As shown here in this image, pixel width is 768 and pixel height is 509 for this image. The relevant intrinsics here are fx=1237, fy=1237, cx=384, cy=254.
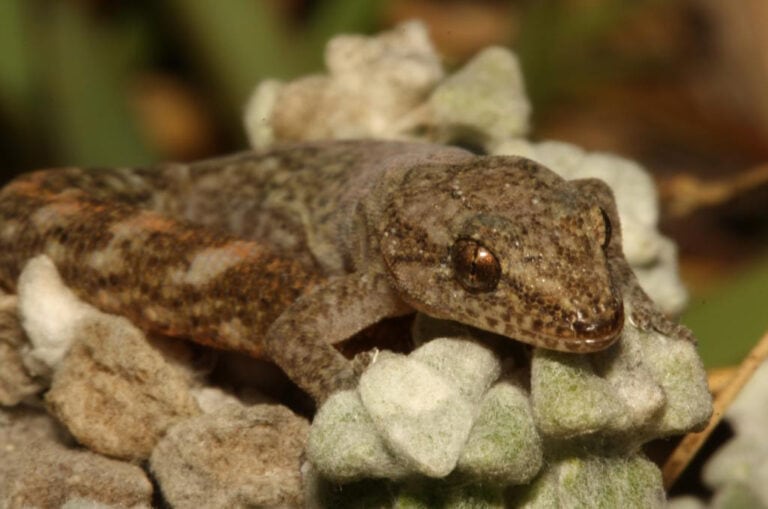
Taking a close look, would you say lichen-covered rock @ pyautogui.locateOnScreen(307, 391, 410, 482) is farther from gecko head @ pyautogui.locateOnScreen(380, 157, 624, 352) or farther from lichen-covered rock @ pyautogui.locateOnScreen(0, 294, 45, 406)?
lichen-covered rock @ pyautogui.locateOnScreen(0, 294, 45, 406)

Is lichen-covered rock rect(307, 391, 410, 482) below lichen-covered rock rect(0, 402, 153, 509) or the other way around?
the other way around

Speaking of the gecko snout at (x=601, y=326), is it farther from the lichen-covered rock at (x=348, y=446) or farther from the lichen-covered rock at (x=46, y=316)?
the lichen-covered rock at (x=46, y=316)

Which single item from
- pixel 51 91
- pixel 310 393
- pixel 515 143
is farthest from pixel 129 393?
pixel 51 91

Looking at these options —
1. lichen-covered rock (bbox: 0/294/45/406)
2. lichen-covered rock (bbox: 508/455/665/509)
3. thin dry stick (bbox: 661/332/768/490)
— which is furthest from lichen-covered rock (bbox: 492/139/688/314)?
lichen-covered rock (bbox: 0/294/45/406)

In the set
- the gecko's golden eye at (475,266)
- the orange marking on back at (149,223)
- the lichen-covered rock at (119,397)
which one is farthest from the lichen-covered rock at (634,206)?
the lichen-covered rock at (119,397)

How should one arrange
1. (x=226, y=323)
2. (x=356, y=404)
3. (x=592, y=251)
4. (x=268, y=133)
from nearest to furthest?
(x=356, y=404) → (x=592, y=251) → (x=226, y=323) → (x=268, y=133)

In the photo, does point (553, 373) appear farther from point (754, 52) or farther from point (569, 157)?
point (754, 52)
